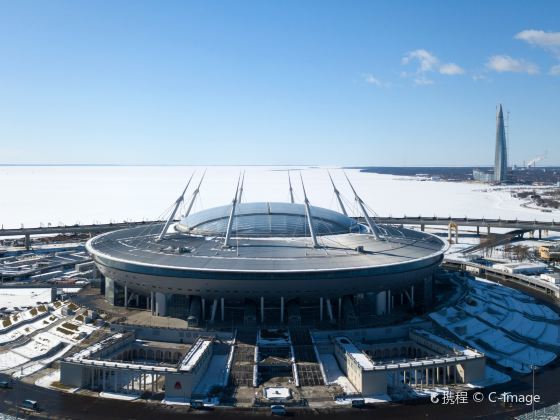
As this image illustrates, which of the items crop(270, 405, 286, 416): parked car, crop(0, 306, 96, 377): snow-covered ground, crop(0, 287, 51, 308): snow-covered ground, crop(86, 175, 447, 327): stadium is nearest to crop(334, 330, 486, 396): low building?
crop(86, 175, 447, 327): stadium

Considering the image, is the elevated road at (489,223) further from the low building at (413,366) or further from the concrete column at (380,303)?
the low building at (413,366)

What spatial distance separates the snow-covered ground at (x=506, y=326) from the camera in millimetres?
48875

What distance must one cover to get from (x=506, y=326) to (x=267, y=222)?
30424 millimetres

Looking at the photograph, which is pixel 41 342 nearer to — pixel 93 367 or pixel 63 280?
pixel 93 367

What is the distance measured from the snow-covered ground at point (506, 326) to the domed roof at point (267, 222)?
59.3 ft

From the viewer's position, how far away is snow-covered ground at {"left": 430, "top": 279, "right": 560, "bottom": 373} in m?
48.9

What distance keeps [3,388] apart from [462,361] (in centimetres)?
3713

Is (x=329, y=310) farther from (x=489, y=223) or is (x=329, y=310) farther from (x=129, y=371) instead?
(x=489, y=223)

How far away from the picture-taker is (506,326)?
56.2m

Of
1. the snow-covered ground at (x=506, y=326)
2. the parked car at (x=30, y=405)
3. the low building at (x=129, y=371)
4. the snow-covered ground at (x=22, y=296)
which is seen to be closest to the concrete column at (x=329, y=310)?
the snow-covered ground at (x=506, y=326)

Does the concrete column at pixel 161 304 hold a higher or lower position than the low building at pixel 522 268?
higher

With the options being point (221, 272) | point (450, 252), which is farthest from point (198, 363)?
point (450, 252)

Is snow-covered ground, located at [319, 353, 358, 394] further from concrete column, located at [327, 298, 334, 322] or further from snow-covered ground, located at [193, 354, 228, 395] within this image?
snow-covered ground, located at [193, 354, 228, 395]

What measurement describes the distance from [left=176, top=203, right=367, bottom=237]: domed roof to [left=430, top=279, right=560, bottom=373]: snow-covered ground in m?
18.1
